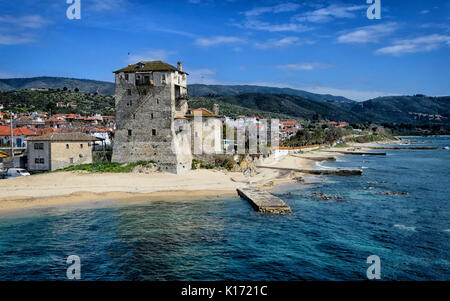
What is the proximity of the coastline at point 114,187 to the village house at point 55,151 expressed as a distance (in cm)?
349

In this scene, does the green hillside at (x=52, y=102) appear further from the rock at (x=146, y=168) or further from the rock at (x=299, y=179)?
the rock at (x=299, y=179)

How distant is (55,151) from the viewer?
36.5m

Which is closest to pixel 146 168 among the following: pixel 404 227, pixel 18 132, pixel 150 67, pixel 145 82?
pixel 145 82

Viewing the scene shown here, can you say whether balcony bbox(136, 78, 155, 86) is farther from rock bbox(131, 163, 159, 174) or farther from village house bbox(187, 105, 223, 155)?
rock bbox(131, 163, 159, 174)

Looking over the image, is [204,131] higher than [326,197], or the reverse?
[204,131]

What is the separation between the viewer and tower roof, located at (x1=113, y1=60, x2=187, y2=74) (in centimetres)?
3676

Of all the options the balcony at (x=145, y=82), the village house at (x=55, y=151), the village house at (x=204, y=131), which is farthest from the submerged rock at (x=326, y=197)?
the village house at (x=55, y=151)

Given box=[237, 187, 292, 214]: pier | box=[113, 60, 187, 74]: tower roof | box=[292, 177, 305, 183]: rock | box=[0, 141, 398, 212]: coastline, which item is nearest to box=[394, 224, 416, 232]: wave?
box=[237, 187, 292, 214]: pier

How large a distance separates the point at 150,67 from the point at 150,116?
542 centimetres

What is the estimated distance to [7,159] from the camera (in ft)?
132

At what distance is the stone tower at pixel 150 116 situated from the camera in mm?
37000

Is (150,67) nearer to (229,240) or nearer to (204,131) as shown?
(204,131)
